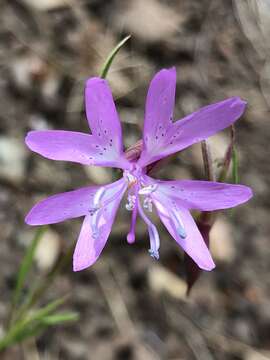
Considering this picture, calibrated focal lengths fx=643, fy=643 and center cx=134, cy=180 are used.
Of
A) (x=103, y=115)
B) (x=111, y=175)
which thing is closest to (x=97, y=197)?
(x=103, y=115)

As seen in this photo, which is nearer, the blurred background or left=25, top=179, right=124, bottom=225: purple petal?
left=25, top=179, right=124, bottom=225: purple petal

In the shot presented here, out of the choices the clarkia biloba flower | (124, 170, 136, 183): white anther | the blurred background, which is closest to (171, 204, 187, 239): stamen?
the clarkia biloba flower

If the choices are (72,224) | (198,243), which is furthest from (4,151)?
(198,243)

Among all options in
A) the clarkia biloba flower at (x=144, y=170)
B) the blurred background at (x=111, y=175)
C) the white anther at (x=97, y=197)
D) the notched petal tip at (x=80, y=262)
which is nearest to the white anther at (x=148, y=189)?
the clarkia biloba flower at (x=144, y=170)

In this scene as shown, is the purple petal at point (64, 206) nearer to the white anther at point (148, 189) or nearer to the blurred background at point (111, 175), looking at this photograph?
the white anther at point (148, 189)

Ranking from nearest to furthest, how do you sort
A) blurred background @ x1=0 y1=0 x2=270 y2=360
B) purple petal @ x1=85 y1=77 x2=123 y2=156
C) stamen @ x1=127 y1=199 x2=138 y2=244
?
purple petal @ x1=85 y1=77 x2=123 y2=156 → stamen @ x1=127 y1=199 x2=138 y2=244 → blurred background @ x1=0 y1=0 x2=270 y2=360

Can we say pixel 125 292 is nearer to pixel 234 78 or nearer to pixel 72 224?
pixel 72 224

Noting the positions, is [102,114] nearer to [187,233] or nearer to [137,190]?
[137,190]

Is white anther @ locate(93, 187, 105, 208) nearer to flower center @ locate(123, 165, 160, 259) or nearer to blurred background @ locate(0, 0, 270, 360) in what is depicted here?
flower center @ locate(123, 165, 160, 259)
